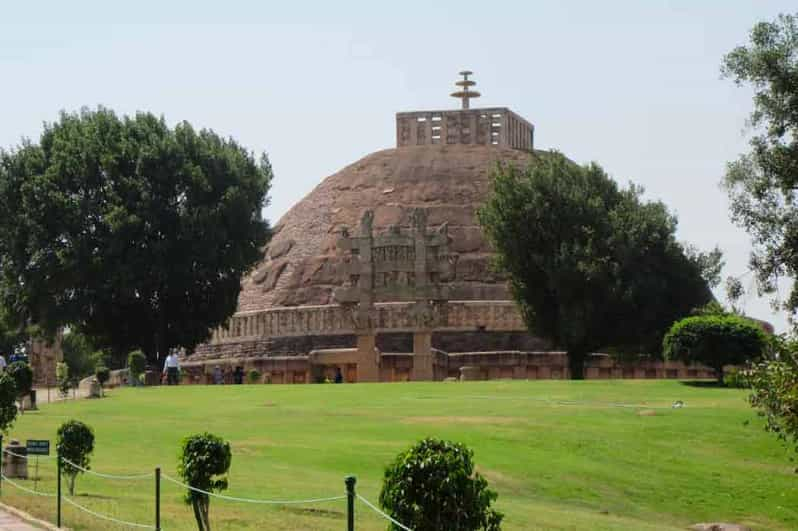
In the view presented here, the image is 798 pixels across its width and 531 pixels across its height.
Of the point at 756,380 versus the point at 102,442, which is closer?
the point at 756,380

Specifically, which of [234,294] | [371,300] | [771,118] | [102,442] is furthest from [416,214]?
[102,442]

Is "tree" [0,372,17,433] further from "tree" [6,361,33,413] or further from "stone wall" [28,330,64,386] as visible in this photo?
"stone wall" [28,330,64,386]

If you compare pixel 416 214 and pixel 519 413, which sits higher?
pixel 416 214

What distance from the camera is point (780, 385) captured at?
66.3ft

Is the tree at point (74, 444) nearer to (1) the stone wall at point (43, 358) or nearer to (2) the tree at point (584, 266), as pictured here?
(2) the tree at point (584, 266)

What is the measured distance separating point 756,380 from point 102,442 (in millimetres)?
13692

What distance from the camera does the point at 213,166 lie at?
65000 mm

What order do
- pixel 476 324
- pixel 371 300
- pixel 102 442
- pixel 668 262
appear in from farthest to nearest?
pixel 476 324
pixel 668 262
pixel 371 300
pixel 102 442

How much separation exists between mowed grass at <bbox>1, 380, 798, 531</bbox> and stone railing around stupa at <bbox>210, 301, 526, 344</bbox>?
34.7 m

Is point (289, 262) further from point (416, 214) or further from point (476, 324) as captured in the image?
point (416, 214)

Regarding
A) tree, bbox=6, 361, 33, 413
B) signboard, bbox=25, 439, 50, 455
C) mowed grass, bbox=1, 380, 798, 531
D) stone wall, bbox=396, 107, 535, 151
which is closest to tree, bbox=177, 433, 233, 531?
mowed grass, bbox=1, 380, 798, 531

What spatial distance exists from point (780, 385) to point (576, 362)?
42589mm

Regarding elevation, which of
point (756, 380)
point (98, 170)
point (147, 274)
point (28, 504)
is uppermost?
point (98, 170)

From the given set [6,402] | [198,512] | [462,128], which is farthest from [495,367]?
[198,512]
